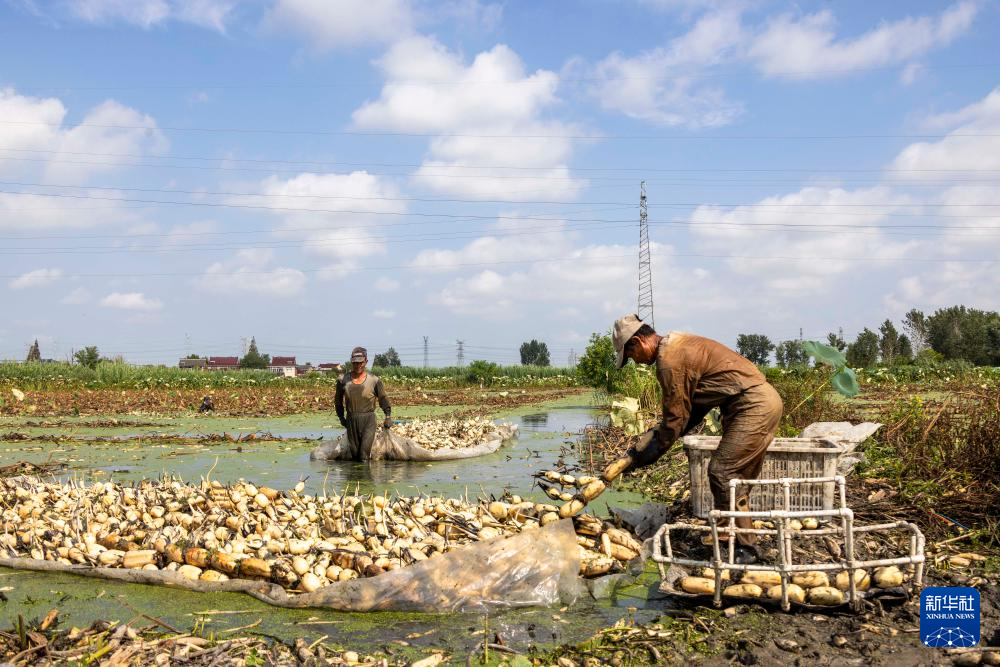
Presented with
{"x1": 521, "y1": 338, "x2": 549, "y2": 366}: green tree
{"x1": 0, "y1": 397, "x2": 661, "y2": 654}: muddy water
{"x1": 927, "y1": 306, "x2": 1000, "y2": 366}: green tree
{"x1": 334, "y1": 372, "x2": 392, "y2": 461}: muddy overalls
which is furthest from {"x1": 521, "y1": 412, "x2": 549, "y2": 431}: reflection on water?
{"x1": 521, "y1": 338, "x2": 549, "y2": 366}: green tree

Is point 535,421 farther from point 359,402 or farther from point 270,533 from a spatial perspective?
point 270,533

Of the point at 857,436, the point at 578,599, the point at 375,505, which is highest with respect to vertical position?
the point at 857,436

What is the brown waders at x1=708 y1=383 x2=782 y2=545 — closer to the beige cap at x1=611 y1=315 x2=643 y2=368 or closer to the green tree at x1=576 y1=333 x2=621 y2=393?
the beige cap at x1=611 y1=315 x2=643 y2=368

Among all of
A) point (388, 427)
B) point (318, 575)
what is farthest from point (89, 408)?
point (318, 575)

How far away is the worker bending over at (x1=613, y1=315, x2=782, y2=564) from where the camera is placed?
431 centimetres

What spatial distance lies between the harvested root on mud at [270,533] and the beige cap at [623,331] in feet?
3.23

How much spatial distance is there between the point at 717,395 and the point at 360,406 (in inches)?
215

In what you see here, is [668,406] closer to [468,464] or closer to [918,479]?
[918,479]

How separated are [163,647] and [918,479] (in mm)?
5229

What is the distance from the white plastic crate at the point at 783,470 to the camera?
16.1ft

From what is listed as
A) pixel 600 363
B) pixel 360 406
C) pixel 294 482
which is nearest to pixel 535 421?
pixel 600 363

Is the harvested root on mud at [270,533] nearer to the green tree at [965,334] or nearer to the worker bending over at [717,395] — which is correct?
the worker bending over at [717,395]

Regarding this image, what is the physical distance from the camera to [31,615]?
379 cm

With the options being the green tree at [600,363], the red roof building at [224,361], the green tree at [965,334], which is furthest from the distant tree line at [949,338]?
the red roof building at [224,361]
